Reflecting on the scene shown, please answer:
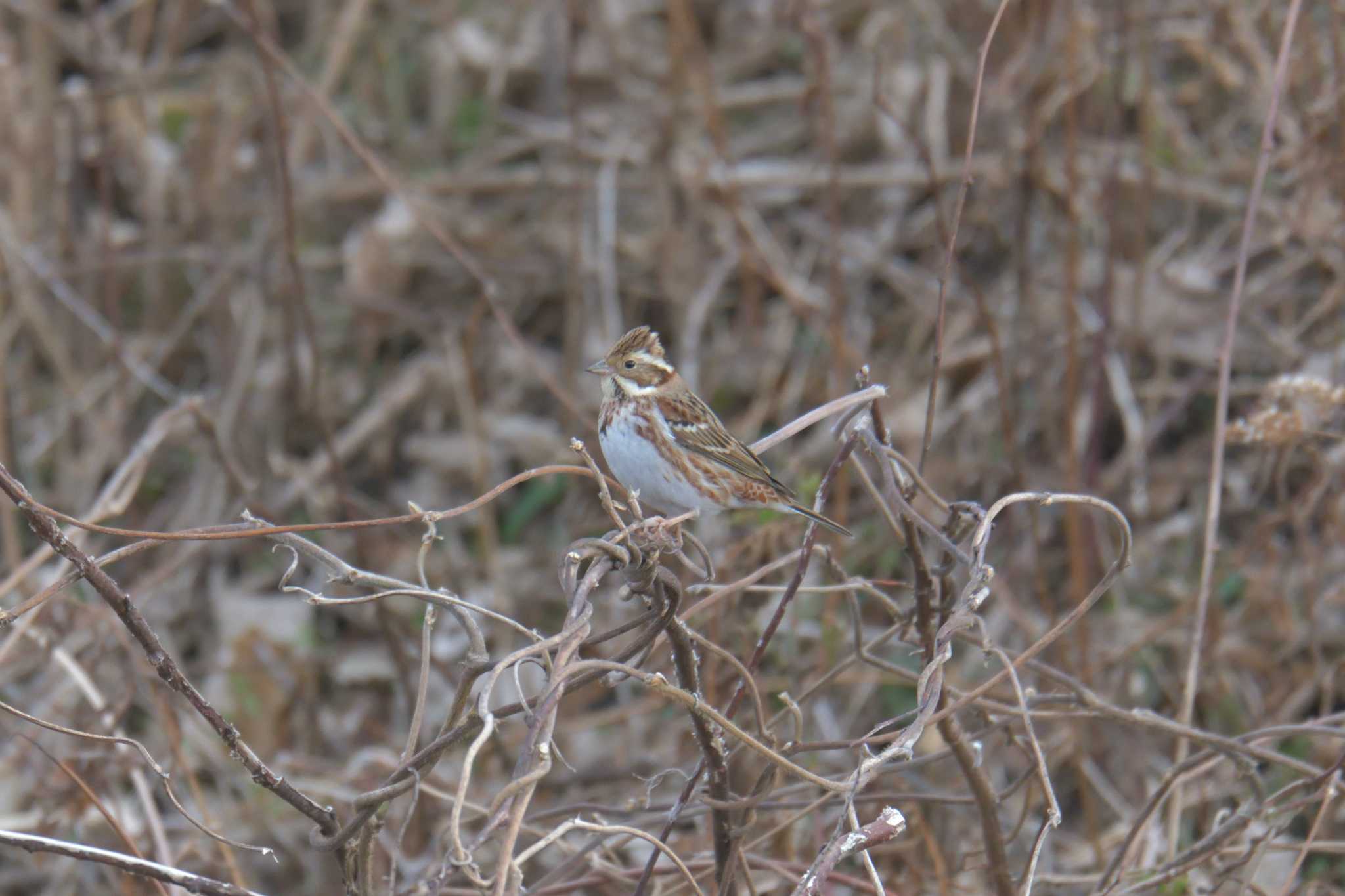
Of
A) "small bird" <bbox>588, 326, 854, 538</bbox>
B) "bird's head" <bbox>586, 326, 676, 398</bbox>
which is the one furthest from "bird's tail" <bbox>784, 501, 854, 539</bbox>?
"bird's head" <bbox>586, 326, 676, 398</bbox>

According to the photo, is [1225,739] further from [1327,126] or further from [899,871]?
[1327,126]

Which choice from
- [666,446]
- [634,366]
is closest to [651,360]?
[634,366]

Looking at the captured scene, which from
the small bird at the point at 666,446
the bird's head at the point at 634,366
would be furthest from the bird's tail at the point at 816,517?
the bird's head at the point at 634,366

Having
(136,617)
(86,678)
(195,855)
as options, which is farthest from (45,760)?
(136,617)

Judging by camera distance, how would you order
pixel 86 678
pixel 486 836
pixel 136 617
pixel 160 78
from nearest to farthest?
1. pixel 486 836
2. pixel 136 617
3. pixel 86 678
4. pixel 160 78

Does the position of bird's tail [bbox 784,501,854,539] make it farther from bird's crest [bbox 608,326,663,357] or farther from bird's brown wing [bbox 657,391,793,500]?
bird's crest [bbox 608,326,663,357]

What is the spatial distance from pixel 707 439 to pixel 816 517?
113 centimetres

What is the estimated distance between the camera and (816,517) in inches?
116

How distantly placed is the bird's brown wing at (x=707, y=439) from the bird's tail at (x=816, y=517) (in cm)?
7

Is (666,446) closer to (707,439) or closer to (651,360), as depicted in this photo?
(707,439)

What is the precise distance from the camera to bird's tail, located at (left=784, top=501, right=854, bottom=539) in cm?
310

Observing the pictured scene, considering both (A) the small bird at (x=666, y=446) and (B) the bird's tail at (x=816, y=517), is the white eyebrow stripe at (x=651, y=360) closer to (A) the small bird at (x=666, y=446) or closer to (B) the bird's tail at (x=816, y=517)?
(A) the small bird at (x=666, y=446)

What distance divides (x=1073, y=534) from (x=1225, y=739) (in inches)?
73.5

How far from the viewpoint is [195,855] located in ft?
14.9
